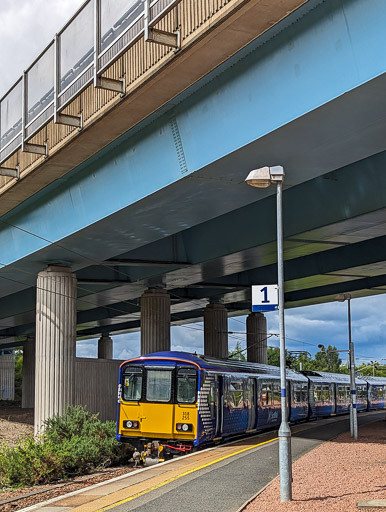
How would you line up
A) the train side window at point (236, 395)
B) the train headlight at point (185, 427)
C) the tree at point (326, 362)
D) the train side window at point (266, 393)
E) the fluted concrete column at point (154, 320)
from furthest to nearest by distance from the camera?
the tree at point (326, 362) < the fluted concrete column at point (154, 320) < the train side window at point (266, 393) < the train side window at point (236, 395) < the train headlight at point (185, 427)

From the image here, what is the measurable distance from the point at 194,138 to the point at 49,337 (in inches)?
467

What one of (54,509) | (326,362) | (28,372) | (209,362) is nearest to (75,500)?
(54,509)

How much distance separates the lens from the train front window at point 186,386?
71.3 ft

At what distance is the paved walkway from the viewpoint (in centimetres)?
1213

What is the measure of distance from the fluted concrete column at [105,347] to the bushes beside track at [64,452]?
54.0 meters

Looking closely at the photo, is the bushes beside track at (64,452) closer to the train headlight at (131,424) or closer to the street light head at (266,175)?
the train headlight at (131,424)

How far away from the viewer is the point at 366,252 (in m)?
28.5

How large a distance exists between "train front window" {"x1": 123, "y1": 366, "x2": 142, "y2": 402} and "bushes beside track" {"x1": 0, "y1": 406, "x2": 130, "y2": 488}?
1322mm

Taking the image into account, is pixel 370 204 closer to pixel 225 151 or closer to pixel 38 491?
pixel 225 151

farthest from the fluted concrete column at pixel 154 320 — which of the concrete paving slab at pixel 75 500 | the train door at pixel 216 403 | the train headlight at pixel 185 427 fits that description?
the concrete paving slab at pixel 75 500

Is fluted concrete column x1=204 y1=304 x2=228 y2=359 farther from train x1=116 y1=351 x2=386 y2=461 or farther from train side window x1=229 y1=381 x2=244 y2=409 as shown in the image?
train side window x1=229 y1=381 x2=244 y2=409

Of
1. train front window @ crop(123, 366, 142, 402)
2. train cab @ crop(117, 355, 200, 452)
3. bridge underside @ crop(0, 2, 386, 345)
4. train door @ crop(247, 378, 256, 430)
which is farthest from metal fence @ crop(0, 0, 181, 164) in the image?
train door @ crop(247, 378, 256, 430)

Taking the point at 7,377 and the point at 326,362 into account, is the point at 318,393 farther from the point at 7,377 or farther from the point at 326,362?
the point at 326,362

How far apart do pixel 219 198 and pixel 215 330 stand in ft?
95.4
